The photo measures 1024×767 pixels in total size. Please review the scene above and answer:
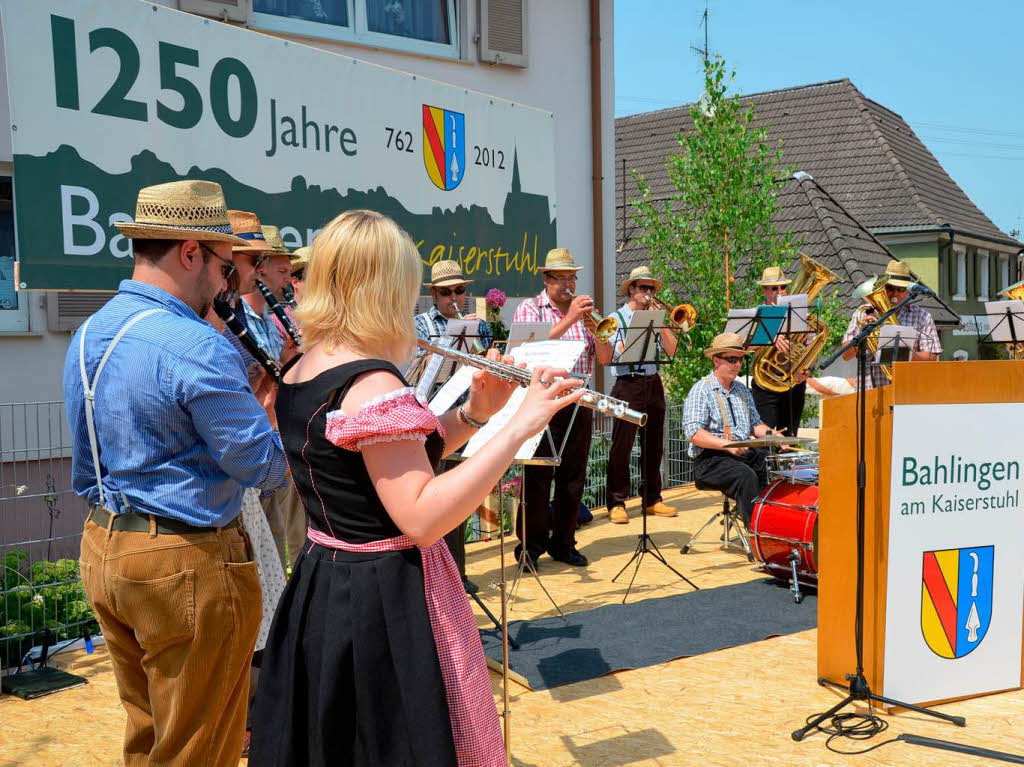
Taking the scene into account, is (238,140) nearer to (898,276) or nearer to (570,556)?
(570,556)

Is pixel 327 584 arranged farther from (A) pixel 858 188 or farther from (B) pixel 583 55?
(A) pixel 858 188

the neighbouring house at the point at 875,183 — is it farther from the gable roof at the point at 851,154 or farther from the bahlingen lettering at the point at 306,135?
the bahlingen lettering at the point at 306,135

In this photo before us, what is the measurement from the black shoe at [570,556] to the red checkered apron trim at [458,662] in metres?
4.98

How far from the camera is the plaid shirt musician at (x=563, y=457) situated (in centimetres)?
Result: 699

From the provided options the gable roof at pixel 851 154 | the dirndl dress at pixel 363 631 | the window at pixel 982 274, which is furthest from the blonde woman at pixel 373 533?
the window at pixel 982 274

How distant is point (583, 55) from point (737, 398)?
4.90 m

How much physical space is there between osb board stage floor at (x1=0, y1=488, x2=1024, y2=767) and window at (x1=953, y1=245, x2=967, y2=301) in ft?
72.4

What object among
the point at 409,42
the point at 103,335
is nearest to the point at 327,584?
the point at 103,335

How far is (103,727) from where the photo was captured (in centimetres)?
425

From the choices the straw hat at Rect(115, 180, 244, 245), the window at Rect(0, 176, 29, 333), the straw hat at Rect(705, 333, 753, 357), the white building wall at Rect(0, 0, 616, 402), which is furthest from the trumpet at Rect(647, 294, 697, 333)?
the straw hat at Rect(115, 180, 244, 245)

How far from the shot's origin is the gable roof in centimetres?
2317

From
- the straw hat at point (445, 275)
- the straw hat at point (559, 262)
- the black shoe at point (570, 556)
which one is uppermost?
the straw hat at point (559, 262)

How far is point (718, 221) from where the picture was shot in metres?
11.9

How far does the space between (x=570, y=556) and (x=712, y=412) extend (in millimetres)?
1563
